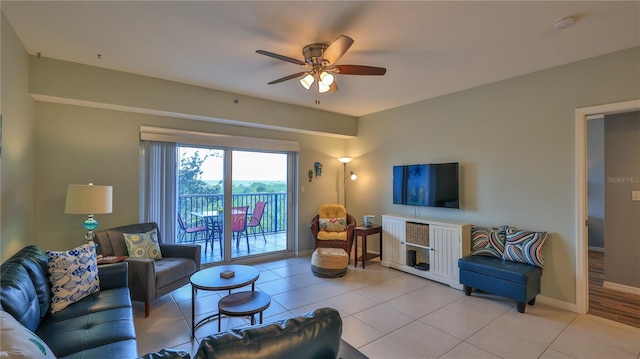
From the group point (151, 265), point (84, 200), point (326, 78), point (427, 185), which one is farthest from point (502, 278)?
point (84, 200)

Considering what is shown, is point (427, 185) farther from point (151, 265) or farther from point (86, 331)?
point (86, 331)

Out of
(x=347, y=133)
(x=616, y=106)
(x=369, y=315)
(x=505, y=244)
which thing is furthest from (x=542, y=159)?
(x=347, y=133)

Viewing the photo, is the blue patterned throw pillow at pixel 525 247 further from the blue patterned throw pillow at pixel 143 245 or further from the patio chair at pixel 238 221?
the blue patterned throw pillow at pixel 143 245

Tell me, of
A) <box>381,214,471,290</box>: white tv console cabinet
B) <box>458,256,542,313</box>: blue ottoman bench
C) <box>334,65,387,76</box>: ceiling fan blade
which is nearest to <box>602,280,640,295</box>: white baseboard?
<box>458,256,542,313</box>: blue ottoman bench

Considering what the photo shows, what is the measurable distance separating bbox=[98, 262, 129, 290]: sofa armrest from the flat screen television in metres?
3.79

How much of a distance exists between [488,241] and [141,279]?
4049 mm

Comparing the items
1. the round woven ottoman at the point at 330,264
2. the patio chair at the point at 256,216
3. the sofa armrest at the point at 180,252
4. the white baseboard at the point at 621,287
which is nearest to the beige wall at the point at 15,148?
the sofa armrest at the point at 180,252

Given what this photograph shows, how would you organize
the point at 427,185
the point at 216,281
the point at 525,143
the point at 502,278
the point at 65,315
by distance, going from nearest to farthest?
1. the point at 65,315
2. the point at 216,281
3. the point at 502,278
4. the point at 525,143
5. the point at 427,185

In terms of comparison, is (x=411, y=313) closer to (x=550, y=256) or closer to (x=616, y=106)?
(x=550, y=256)

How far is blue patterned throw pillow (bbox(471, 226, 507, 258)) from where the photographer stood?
357cm

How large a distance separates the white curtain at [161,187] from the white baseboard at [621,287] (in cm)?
597

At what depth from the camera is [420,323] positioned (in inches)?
111

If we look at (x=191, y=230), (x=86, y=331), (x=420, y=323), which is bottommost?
(x=420, y=323)

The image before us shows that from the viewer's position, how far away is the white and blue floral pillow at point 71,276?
7.07ft
